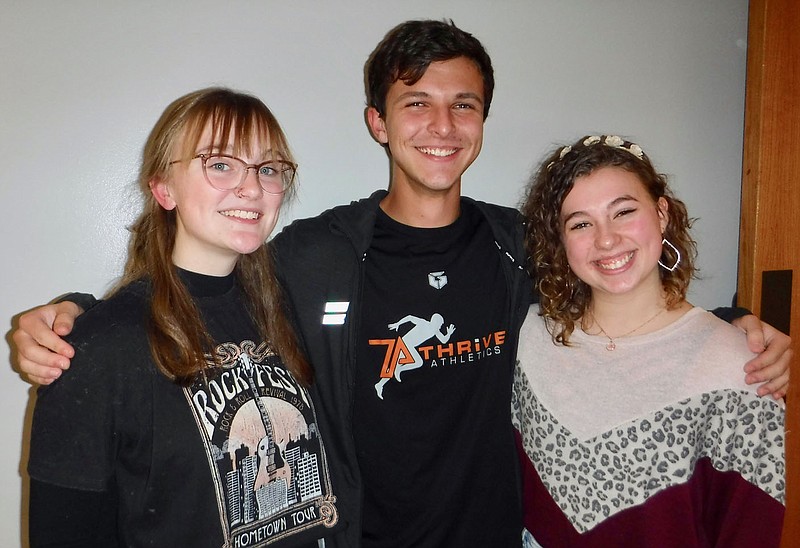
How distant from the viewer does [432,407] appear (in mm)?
1420

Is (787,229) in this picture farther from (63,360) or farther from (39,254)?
(39,254)

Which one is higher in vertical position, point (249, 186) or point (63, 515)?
point (249, 186)

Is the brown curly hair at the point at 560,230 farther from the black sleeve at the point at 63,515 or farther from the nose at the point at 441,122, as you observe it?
the black sleeve at the point at 63,515

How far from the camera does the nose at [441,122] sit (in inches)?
58.9

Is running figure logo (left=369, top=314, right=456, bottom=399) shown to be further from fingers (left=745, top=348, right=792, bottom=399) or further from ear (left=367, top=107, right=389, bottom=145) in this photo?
fingers (left=745, top=348, right=792, bottom=399)

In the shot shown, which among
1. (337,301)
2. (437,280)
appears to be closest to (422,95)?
(437,280)

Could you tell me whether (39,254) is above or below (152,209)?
below

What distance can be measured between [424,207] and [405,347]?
40cm

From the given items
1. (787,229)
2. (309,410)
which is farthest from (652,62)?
(309,410)

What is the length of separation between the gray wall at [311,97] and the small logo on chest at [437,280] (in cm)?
52

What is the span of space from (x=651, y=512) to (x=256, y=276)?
3.37ft

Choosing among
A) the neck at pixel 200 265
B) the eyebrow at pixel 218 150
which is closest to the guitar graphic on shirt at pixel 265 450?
the neck at pixel 200 265

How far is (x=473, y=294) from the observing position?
1.50 m

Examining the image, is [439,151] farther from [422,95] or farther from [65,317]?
[65,317]
